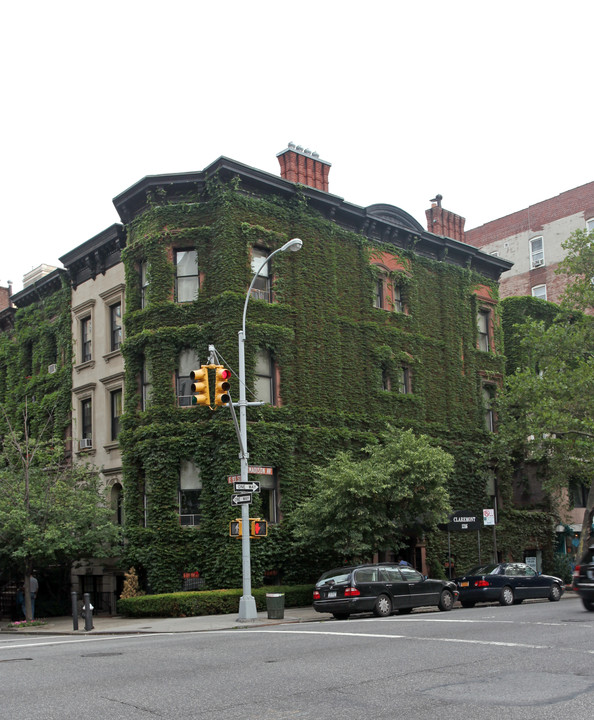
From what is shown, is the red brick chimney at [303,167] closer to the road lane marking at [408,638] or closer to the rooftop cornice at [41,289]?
the rooftop cornice at [41,289]

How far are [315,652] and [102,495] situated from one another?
20298 mm

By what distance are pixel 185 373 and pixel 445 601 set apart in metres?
12.4

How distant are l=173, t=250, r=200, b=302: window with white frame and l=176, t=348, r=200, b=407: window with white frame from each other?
209cm

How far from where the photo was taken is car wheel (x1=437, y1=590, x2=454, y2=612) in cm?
2309

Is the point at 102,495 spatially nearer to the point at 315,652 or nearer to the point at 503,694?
the point at 315,652

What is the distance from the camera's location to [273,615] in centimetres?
2234

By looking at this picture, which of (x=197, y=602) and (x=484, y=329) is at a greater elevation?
(x=484, y=329)

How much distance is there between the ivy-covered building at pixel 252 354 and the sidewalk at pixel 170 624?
2416 millimetres

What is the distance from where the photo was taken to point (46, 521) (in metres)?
27.4

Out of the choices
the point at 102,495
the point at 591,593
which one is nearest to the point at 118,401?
the point at 102,495

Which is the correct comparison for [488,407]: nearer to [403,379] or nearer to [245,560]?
[403,379]

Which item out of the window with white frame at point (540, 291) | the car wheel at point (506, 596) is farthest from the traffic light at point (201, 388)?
the window with white frame at point (540, 291)

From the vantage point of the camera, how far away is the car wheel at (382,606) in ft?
70.9

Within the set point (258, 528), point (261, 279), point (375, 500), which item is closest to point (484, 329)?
point (261, 279)
